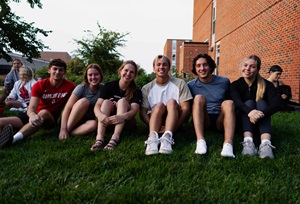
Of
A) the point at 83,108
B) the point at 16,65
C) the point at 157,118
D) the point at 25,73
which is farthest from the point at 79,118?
the point at 16,65

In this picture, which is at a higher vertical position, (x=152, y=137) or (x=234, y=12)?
(x=234, y=12)

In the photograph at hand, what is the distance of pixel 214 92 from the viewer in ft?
11.8

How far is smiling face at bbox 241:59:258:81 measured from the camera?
3314mm

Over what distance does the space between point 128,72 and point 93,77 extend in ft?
1.91

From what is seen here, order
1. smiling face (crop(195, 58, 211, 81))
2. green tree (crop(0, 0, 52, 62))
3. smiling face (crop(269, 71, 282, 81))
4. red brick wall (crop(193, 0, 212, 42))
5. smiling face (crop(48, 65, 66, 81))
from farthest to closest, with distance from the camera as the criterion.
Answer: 1. red brick wall (crop(193, 0, 212, 42))
2. green tree (crop(0, 0, 52, 62))
3. smiling face (crop(269, 71, 282, 81))
4. smiling face (crop(48, 65, 66, 81))
5. smiling face (crop(195, 58, 211, 81))

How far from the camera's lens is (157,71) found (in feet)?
11.4

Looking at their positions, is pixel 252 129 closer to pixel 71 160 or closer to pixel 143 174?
pixel 143 174

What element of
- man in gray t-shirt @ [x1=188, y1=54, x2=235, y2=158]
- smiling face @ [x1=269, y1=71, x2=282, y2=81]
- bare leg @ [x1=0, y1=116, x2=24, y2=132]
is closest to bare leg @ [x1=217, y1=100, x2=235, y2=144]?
A: man in gray t-shirt @ [x1=188, y1=54, x2=235, y2=158]

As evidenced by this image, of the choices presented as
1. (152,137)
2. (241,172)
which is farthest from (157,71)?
(241,172)

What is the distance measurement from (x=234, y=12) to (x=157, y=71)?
1126 cm

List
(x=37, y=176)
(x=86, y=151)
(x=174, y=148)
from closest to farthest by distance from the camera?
(x=37, y=176)
(x=86, y=151)
(x=174, y=148)

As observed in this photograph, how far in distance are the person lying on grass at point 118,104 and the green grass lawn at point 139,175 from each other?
25cm

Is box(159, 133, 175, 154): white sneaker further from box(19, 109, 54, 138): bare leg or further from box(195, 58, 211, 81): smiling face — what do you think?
box(19, 109, 54, 138): bare leg

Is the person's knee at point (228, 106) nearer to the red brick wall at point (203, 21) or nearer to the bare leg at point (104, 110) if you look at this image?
the bare leg at point (104, 110)
